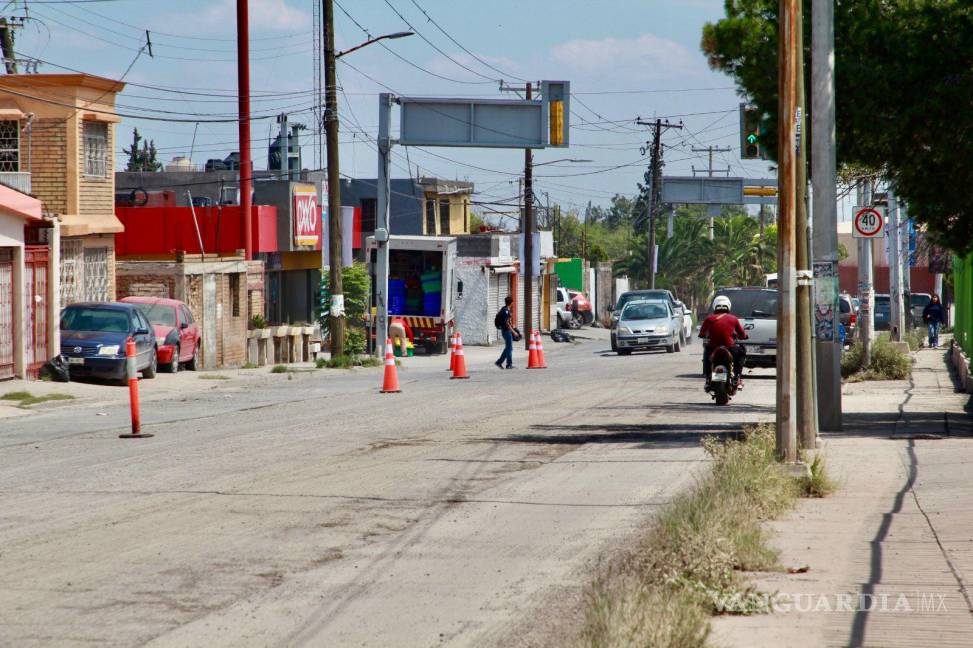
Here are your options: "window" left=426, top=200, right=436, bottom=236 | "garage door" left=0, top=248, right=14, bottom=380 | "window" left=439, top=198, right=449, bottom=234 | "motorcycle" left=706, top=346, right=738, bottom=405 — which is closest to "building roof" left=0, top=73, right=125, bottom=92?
"garage door" left=0, top=248, right=14, bottom=380

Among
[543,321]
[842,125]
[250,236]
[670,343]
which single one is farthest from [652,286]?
[842,125]

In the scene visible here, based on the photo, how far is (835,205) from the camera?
659 inches

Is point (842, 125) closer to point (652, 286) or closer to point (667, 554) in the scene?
point (667, 554)

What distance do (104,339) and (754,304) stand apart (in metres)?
14.2

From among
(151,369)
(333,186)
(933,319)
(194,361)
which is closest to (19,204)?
(151,369)

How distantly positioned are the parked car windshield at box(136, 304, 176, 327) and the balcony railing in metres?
3.73

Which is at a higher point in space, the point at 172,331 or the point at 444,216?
the point at 444,216

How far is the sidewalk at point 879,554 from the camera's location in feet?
22.9

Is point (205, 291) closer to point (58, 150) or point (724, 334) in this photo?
point (58, 150)

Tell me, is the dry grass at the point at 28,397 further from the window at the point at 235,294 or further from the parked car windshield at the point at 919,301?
the parked car windshield at the point at 919,301

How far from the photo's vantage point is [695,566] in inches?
311

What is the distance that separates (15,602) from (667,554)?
372 centimetres

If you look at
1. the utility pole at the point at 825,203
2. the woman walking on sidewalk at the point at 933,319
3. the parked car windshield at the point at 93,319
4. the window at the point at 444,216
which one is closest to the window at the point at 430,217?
the window at the point at 444,216

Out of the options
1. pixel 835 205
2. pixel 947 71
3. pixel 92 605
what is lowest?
pixel 92 605
